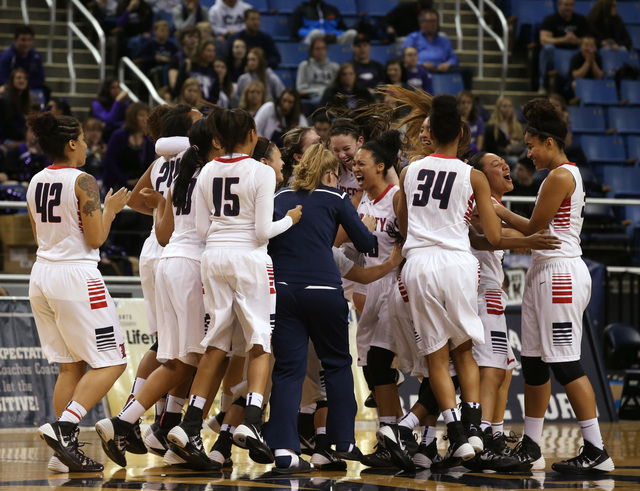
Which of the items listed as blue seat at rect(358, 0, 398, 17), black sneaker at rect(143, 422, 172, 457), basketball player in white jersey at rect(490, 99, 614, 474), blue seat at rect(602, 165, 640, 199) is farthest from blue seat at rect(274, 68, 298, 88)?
black sneaker at rect(143, 422, 172, 457)

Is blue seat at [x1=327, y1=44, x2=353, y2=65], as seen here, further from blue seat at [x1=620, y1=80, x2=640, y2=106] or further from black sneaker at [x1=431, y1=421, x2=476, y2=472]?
black sneaker at [x1=431, y1=421, x2=476, y2=472]

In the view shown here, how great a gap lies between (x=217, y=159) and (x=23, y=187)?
16.3ft

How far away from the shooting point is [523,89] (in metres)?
16.0

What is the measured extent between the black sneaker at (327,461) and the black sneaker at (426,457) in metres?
0.45

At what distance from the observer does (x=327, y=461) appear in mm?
6145

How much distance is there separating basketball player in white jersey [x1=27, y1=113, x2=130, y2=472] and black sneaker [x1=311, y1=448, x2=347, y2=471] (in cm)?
131

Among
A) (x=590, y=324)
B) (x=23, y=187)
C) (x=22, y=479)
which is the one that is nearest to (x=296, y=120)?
(x=23, y=187)

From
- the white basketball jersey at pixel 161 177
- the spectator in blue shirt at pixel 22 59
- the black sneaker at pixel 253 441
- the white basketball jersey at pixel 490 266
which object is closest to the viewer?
the black sneaker at pixel 253 441

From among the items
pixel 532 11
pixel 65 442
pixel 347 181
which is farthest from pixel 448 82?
pixel 65 442

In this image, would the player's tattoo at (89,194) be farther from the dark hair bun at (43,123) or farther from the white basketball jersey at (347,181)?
the white basketball jersey at (347,181)

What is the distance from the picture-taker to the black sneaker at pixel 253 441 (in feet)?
18.4

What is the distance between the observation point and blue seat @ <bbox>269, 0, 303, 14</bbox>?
1559 centimetres

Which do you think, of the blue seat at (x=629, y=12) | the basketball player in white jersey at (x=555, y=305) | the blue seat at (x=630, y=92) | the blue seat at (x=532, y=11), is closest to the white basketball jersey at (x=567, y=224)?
the basketball player in white jersey at (x=555, y=305)

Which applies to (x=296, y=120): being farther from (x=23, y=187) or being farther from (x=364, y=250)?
(x=364, y=250)
